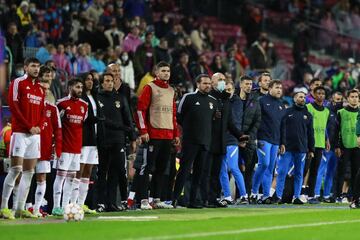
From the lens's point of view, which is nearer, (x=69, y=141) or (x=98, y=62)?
(x=69, y=141)

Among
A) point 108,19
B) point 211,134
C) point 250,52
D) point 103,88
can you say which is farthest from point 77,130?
point 250,52

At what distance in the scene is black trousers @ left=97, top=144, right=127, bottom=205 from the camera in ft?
55.1

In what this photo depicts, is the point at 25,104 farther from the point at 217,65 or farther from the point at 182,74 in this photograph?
the point at 217,65

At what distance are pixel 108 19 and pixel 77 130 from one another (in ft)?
43.1

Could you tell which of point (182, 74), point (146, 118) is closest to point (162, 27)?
point (182, 74)

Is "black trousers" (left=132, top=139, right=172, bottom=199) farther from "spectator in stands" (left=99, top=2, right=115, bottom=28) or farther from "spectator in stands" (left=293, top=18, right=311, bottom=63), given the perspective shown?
"spectator in stands" (left=293, top=18, right=311, bottom=63)

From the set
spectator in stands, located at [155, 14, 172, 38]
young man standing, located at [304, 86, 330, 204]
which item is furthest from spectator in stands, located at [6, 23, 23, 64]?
spectator in stands, located at [155, 14, 172, 38]

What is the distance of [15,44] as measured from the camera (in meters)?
23.9

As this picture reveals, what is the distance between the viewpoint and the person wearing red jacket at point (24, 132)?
580 inches

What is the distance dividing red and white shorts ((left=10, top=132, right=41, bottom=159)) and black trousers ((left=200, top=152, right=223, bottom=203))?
4.07m

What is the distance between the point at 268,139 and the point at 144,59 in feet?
22.4

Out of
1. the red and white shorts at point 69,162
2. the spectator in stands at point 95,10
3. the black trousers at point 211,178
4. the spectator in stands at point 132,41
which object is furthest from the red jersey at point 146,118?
the spectator in stands at point 95,10

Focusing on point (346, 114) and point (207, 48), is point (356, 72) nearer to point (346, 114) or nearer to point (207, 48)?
point (207, 48)

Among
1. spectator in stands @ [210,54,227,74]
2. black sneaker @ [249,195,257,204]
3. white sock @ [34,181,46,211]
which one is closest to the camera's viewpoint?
white sock @ [34,181,46,211]
